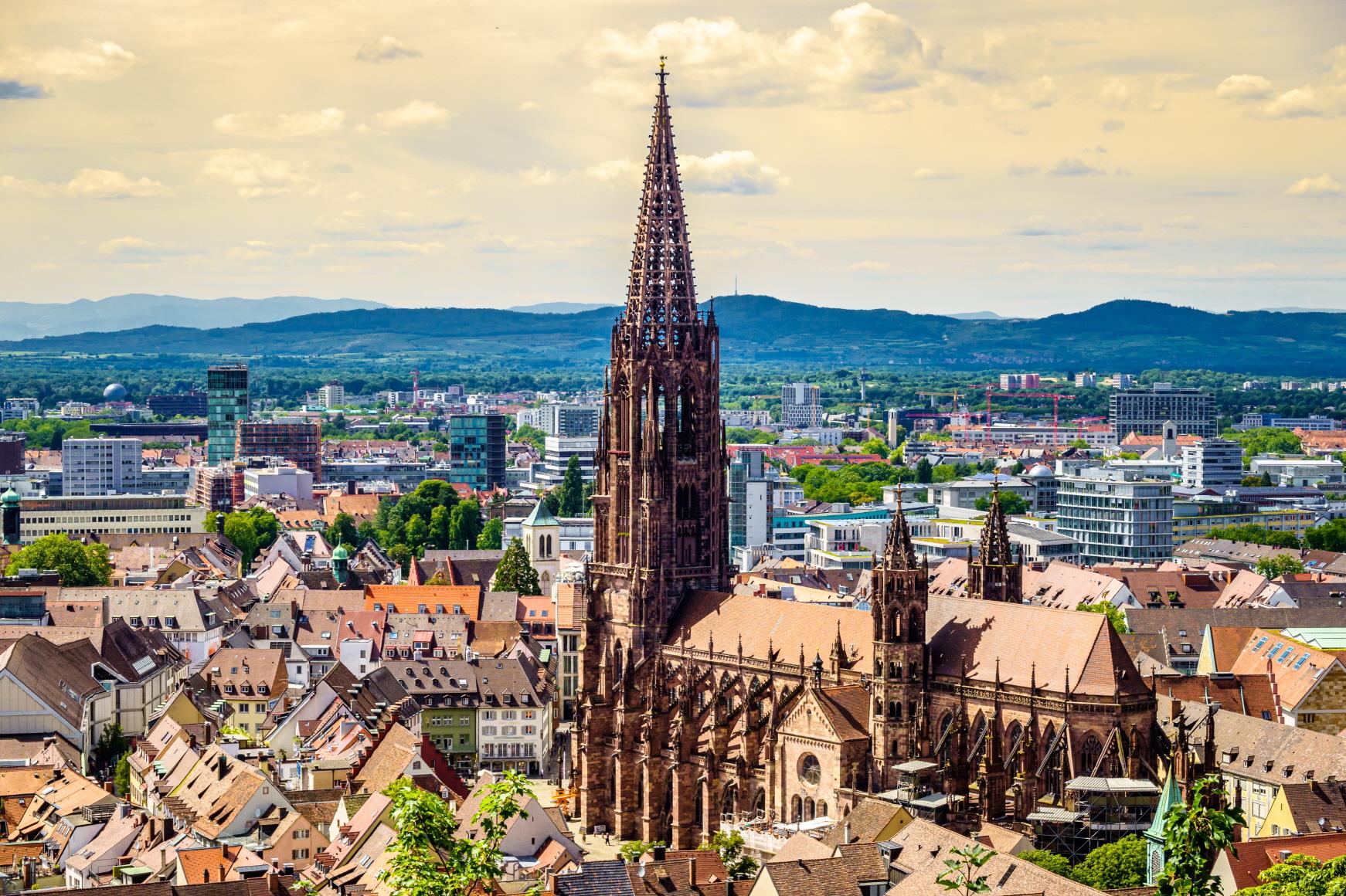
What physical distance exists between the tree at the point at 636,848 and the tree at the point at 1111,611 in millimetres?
45443

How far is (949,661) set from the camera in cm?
11181

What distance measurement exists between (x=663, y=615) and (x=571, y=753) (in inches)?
494

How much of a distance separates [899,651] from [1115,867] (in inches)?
907

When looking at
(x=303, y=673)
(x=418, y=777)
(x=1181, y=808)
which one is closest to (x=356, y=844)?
(x=418, y=777)

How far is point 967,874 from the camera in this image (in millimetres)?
81562

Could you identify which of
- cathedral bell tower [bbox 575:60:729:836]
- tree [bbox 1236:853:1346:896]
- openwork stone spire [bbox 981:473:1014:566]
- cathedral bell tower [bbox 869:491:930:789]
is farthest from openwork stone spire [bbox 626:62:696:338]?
tree [bbox 1236:853:1346:896]

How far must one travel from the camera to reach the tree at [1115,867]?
291 ft

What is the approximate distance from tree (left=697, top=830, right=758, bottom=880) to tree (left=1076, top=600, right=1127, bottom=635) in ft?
164

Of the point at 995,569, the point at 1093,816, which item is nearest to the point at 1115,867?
the point at 1093,816

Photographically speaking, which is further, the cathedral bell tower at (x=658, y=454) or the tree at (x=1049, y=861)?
the cathedral bell tower at (x=658, y=454)

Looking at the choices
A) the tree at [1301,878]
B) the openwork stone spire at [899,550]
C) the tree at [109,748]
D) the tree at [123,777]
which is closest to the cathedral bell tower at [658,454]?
the openwork stone spire at [899,550]

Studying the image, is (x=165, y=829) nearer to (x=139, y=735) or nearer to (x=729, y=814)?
(x=729, y=814)

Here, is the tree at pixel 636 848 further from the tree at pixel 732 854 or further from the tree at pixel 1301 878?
the tree at pixel 1301 878

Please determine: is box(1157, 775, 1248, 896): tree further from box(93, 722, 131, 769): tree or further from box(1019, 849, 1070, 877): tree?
box(93, 722, 131, 769): tree
